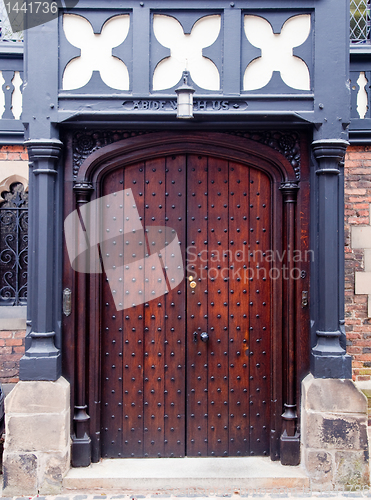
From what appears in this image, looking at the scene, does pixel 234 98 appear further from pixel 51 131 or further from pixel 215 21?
pixel 51 131

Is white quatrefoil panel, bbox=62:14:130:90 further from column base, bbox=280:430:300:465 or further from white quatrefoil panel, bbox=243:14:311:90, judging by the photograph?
column base, bbox=280:430:300:465

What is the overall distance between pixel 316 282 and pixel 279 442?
5.04ft

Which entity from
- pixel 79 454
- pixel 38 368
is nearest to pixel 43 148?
pixel 38 368

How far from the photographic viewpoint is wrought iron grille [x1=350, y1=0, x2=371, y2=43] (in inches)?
174

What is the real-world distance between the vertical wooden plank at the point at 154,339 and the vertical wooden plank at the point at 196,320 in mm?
258

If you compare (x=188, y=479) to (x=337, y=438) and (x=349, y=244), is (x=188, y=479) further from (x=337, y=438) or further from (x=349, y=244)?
(x=349, y=244)

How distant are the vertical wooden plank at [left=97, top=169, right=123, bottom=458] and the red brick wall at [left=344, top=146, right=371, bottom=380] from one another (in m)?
2.40

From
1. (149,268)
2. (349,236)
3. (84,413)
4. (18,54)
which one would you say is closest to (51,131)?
(18,54)

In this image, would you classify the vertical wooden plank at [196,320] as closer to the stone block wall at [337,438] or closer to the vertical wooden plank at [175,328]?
the vertical wooden plank at [175,328]

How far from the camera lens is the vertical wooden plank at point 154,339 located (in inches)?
154

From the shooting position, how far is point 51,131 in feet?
11.8

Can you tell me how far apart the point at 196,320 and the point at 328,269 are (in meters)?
1.30

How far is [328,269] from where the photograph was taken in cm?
364

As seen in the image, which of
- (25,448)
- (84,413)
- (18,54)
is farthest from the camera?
(18,54)
